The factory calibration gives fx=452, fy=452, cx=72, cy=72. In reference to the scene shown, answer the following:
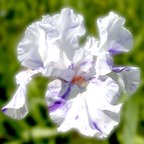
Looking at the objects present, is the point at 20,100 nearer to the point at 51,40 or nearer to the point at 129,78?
the point at 51,40

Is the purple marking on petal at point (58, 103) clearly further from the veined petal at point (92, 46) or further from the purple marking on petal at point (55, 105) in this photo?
the veined petal at point (92, 46)

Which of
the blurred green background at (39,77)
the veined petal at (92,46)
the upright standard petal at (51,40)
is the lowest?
the blurred green background at (39,77)

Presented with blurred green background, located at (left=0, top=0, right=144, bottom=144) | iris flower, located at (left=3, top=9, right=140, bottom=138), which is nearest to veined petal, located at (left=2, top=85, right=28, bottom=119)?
iris flower, located at (left=3, top=9, right=140, bottom=138)

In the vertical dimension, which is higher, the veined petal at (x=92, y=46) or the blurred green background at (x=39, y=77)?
the veined petal at (x=92, y=46)

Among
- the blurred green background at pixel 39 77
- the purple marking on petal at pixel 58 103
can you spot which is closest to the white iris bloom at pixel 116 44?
the purple marking on petal at pixel 58 103

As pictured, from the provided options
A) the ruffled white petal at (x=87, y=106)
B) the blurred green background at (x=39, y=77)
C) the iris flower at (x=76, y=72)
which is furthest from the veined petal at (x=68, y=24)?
the blurred green background at (x=39, y=77)

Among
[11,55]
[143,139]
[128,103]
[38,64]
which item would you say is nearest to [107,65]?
[38,64]

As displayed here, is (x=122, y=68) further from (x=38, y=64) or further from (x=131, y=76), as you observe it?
(x=38, y=64)

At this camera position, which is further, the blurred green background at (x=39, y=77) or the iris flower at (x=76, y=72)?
the blurred green background at (x=39, y=77)

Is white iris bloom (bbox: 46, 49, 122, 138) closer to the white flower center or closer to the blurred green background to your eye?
the white flower center
